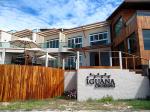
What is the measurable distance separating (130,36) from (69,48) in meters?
11.0

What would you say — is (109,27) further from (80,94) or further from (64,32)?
(80,94)

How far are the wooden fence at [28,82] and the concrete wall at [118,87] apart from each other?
87.4 inches

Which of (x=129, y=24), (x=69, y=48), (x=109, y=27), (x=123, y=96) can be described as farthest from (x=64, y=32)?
(x=123, y=96)

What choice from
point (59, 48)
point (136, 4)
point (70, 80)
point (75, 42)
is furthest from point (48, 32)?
point (70, 80)

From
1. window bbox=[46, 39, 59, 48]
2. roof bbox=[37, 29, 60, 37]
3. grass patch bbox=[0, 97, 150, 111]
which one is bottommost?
grass patch bbox=[0, 97, 150, 111]

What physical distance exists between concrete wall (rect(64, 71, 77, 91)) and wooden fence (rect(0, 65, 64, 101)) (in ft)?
1.32

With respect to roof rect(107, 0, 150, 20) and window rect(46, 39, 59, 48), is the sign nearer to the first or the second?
roof rect(107, 0, 150, 20)

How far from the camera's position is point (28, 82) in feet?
43.6

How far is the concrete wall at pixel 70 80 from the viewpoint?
1527 centimetres

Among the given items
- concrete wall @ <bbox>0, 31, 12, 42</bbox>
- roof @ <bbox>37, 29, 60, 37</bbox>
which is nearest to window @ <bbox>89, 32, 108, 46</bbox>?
roof @ <bbox>37, 29, 60, 37</bbox>

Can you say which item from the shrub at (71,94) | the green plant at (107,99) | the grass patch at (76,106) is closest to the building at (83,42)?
the shrub at (71,94)

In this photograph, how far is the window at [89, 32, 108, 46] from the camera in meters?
25.3

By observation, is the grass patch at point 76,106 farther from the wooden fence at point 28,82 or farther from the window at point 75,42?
the window at point 75,42

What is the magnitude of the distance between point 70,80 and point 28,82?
3.34 m
